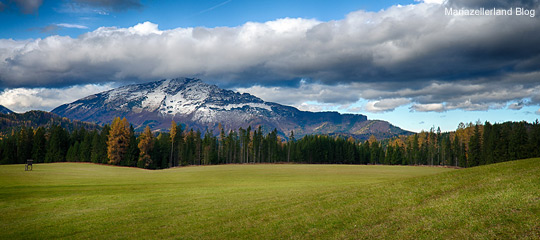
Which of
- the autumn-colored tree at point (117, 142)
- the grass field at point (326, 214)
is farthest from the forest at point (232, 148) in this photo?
the grass field at point (326, 214)

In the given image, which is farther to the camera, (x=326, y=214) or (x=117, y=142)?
(x=117, y=142)

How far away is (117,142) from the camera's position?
98500 millimetres

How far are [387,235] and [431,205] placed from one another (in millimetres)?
4718

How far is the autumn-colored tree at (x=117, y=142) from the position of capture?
9788cm

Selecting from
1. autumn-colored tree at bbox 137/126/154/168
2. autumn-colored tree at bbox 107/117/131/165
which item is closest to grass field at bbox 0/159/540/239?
autumn-colored tree at bbox 107/117/131/165

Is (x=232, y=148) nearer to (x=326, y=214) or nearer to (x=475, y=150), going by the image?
(x=475, y=150)

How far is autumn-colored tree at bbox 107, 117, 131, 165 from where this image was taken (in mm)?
97875

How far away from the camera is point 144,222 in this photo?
20531mm

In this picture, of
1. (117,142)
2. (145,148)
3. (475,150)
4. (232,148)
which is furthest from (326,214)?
(232,148)

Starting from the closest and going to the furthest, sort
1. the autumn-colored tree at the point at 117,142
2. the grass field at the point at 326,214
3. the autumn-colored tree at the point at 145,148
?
1. the grass field at the point at 326,214
2. the autumn-colored tree at the point at 117,142
3. the autumn-colored tree at the point at 145,148

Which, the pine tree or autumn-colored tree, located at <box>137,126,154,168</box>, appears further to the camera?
the pine tree

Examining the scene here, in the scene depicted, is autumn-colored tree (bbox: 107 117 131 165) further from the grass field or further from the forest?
the grass field

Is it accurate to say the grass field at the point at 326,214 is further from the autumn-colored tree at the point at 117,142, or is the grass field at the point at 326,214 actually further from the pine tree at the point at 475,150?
the pine tree at the point at 475,150

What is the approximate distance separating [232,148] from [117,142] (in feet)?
206
